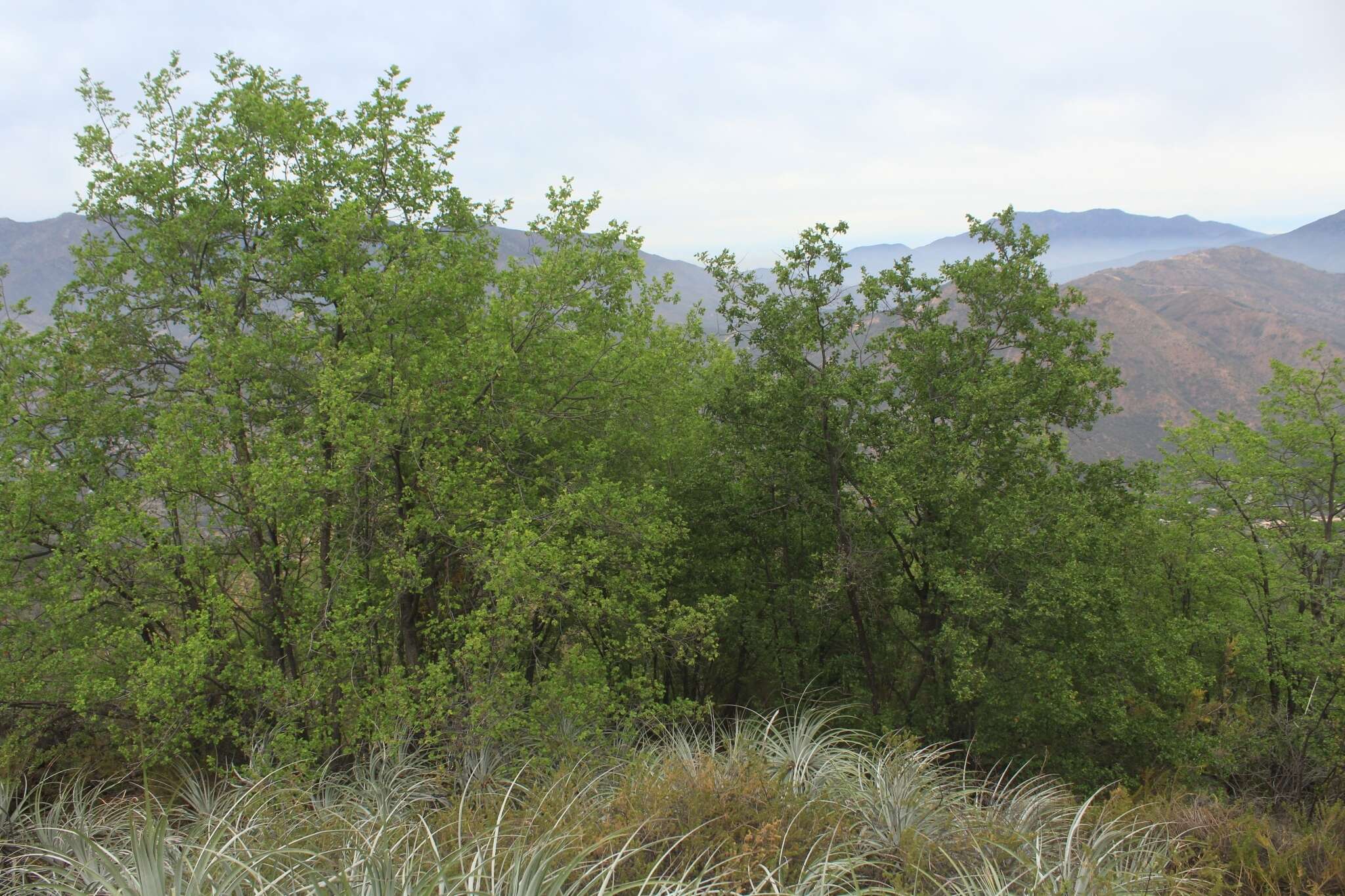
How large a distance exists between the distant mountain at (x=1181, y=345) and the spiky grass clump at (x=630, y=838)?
53.7 meters

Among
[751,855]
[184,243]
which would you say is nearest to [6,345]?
[184,243]

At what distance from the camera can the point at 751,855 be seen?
197 inches

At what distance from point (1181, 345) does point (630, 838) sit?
393 ft

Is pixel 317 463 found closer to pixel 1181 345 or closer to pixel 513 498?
pixel 513 498

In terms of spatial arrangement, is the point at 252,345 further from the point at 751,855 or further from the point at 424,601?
the point at 751,855

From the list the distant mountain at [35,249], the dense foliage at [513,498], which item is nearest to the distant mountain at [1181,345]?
the dense foliage at [513,498]

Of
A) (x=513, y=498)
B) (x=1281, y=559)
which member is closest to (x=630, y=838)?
(x=513, y=498)

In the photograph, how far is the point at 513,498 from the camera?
10344mm

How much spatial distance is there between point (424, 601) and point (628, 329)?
5618 millimetres

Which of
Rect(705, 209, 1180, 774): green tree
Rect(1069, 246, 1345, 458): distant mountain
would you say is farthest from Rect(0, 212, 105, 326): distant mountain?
Rect(1069, 246, 1345, 458): distant mountain

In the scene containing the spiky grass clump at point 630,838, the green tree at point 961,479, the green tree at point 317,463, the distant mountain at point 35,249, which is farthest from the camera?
the distant mountain at point 35,249

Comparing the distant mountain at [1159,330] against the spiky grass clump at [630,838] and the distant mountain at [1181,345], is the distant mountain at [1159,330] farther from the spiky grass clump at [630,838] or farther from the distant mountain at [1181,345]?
the spiky grass clump at [630,838]

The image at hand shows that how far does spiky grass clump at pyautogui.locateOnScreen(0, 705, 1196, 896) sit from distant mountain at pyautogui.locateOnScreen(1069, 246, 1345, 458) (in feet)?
176

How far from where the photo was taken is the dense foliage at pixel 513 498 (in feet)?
28.7
